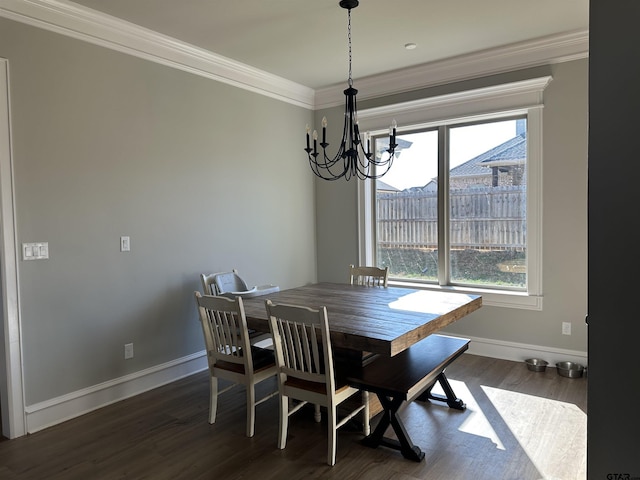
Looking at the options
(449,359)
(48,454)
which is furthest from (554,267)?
(48,454)

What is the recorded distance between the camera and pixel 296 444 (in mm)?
2574

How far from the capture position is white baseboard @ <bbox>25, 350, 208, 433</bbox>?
9.32 feet

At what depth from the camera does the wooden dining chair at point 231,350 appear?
2.59 m

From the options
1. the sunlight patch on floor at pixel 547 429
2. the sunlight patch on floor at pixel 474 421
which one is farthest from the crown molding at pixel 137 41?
the sunlight patch on floor at pixel 547 429

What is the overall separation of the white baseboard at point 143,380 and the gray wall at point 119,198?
0.24 feet

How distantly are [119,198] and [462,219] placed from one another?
3.18m

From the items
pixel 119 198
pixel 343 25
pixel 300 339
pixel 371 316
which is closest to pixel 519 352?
pixel 371 316

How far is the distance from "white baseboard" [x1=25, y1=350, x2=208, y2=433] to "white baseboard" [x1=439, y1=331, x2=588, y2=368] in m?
2.63

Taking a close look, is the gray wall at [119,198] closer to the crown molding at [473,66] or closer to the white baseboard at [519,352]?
the crown molding at [473,66]

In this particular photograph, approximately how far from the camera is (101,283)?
125 inches

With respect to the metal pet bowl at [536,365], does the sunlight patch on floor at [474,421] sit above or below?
below

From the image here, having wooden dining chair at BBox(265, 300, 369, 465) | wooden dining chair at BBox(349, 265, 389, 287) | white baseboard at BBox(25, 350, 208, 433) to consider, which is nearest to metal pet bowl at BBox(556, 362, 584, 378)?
wooden dining chair at BBox(349, 265, 389, 287)

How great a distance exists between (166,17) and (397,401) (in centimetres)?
308

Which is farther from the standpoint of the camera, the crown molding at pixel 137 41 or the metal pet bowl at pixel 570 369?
the metal pet bowl at pixel 570 369
